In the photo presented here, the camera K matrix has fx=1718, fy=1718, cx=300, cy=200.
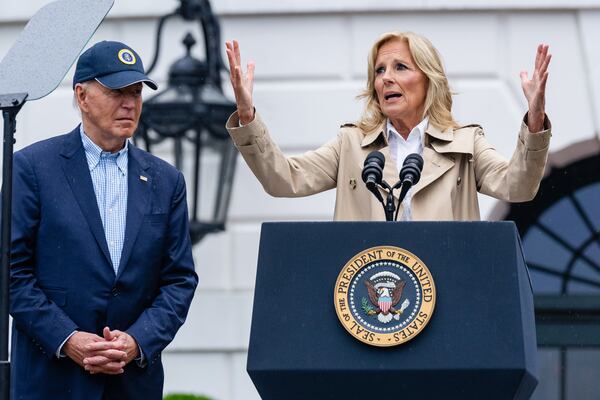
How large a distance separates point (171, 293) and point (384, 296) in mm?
900

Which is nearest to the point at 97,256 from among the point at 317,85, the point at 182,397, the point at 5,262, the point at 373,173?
the point at 5,262

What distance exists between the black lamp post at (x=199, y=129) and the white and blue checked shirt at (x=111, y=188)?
9.49 ft

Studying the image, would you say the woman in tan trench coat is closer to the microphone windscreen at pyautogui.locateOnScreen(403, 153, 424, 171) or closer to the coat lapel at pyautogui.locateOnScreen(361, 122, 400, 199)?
the coat lapel at pyautogui.locateOnScreen(361, 122, 400, 199)

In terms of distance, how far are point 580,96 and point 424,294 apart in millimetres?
4895

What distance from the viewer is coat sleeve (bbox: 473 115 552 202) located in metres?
5.45

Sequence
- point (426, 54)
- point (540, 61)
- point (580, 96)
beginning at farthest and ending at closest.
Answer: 1. point (580, 96)
2. point (426, 54)
3. point (540, 61)

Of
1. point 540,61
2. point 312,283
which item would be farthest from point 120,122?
point 540,61

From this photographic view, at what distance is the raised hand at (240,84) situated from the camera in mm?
5422

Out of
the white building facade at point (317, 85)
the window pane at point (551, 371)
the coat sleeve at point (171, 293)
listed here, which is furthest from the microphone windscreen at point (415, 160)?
the window pane at point (551, 371)

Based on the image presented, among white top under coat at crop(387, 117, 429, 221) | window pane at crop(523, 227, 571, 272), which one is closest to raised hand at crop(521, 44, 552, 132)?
white top under coat at crop(387, 117, 429, 221)

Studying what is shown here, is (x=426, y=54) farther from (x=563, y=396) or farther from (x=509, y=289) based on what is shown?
(x=563, y=396)

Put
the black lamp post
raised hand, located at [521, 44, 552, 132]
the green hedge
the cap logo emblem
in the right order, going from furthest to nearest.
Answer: the green hedge < the black lamp post < the cap logo emblem < raised hand, located at [521, 44, 552, 132]

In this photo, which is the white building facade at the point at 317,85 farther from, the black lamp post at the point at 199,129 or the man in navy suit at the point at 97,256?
the man in navy suit at the point at 97,256

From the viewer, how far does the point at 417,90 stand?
574 cm
